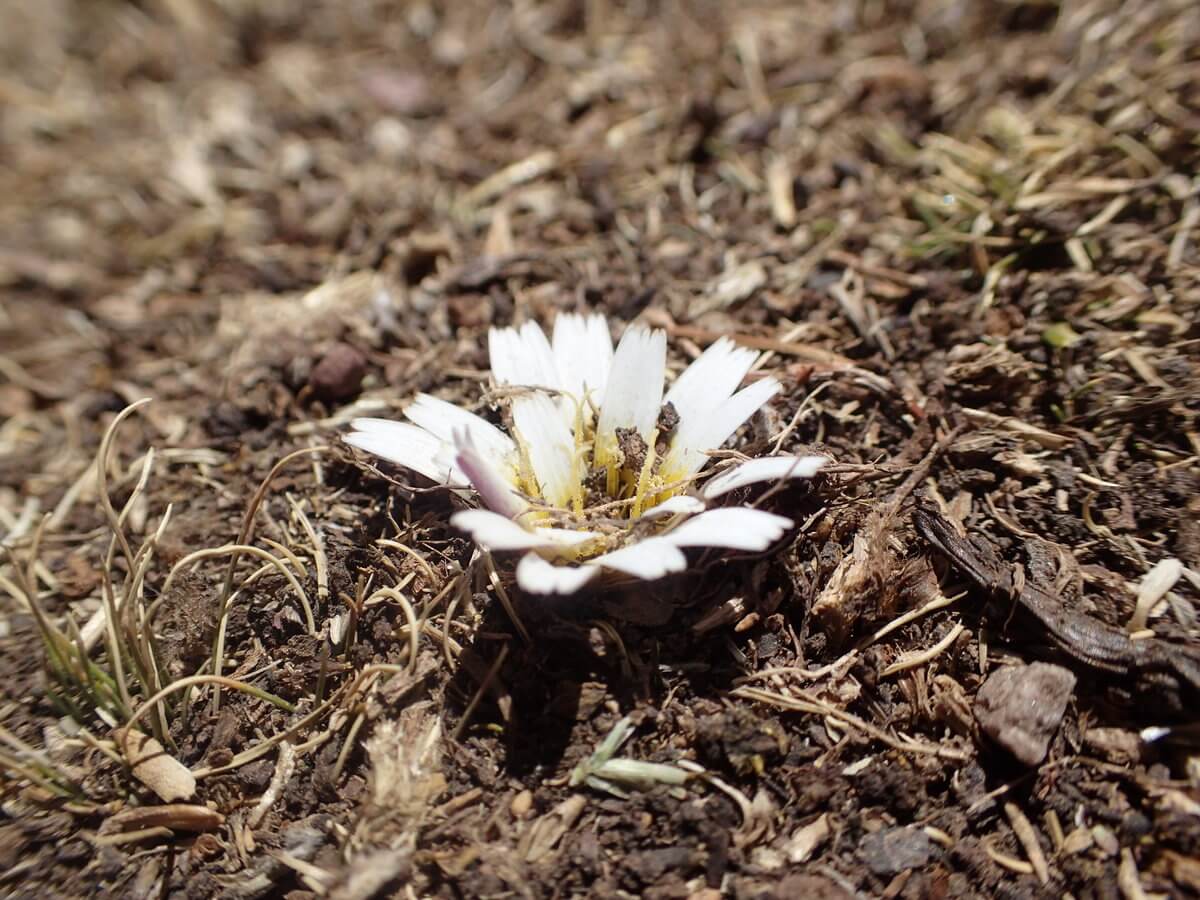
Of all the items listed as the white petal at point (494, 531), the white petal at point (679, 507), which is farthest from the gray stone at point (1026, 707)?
the white petal at point (494, 531)

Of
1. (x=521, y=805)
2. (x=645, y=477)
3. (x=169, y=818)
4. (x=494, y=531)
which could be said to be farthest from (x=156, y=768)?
(x=645, y=477)

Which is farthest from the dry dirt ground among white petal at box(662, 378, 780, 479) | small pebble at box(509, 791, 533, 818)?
white petal at box(662, 378, 780, 479)

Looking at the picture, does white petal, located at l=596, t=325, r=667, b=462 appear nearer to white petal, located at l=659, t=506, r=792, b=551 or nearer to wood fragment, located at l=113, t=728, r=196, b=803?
white petal, located at l=659, t=506, r=792, b=551

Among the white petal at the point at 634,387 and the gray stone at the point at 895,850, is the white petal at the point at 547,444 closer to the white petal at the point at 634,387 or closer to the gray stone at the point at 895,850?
the white petal at the point at 634,387

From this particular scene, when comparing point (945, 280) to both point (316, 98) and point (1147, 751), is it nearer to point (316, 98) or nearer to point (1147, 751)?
point (1147, 751)

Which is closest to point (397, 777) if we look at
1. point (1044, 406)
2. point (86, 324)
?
point (1044, 406)

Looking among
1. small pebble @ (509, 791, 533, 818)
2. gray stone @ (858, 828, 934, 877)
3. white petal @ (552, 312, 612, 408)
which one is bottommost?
gray stone @ (858, 828, 934, 877)

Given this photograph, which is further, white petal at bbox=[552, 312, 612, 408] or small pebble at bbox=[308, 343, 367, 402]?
small pebble at bbox=[308, 343, 367, 402]
